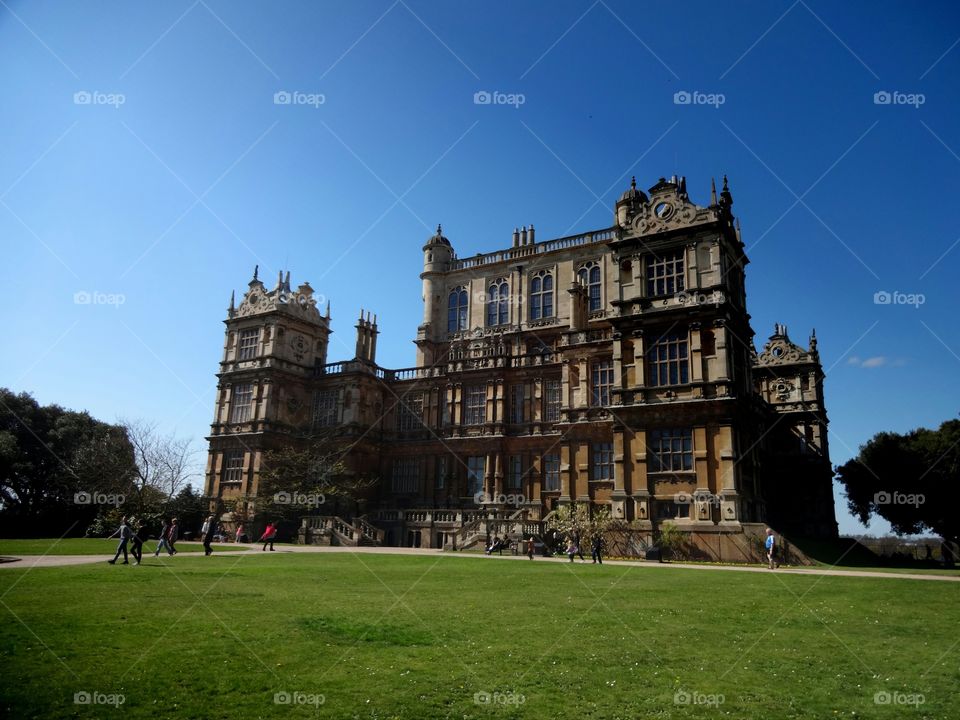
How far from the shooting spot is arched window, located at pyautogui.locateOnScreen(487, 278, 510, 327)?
55.0 m

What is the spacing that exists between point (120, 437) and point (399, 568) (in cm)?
4072

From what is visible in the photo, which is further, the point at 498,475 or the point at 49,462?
the point at 49,462

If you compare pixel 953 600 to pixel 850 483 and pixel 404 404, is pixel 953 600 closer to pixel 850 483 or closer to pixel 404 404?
pixel 404 404

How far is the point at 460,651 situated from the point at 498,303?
45.8m

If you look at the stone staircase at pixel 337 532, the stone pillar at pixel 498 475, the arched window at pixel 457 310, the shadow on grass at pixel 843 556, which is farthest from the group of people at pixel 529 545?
the arched window at pixel 457 310

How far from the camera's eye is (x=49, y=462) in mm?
56719

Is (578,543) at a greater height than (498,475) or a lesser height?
lesser

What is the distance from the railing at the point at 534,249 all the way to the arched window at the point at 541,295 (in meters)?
2.09

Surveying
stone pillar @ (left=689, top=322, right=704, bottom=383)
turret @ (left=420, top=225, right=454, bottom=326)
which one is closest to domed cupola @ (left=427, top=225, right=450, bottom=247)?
turret @ (left=420, top=225, right=454, bottom=326)

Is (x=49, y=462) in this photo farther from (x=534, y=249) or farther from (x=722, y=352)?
(x=722, y=352)

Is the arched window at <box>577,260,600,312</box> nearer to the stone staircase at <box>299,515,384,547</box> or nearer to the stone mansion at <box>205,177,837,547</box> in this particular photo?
the stone mansion at <box>205,177,837,547</box>

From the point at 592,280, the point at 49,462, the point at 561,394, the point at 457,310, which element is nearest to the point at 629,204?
the point at 592,280

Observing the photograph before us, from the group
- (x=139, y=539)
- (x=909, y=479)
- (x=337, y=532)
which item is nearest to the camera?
(x=139, y=539)

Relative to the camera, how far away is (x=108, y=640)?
10.8 meters
